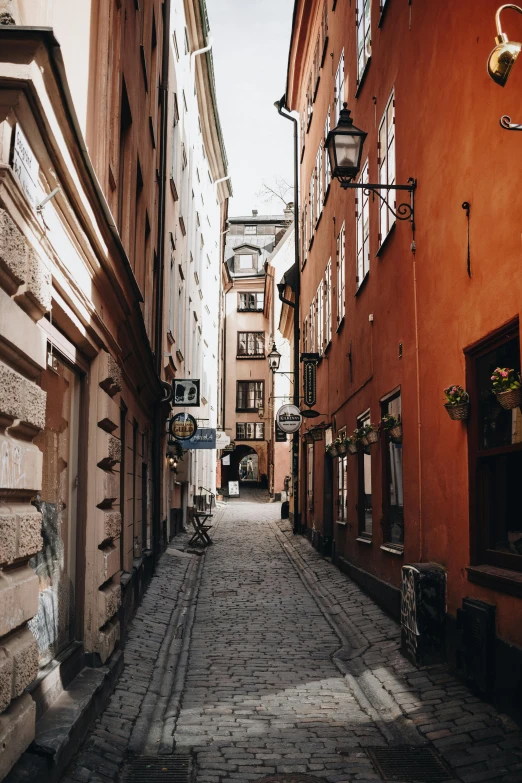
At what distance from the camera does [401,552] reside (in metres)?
9.76

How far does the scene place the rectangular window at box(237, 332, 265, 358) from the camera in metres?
52.3

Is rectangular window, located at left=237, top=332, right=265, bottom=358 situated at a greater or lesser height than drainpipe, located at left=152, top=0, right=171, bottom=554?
greater

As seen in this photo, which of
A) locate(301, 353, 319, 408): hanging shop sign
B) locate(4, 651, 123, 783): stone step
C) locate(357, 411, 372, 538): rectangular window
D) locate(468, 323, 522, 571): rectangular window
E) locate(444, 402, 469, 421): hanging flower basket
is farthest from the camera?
locate(301, 353, 319, 408): hanging shop sign

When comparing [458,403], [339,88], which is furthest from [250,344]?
[458,403]

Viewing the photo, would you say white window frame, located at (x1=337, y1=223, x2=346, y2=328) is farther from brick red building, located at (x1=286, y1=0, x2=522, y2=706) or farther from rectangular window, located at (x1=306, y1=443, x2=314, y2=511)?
rectangular window, located at (x1=306, y1=443, x2=314, y2=511)

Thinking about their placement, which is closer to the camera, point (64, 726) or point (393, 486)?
point (64, 726)

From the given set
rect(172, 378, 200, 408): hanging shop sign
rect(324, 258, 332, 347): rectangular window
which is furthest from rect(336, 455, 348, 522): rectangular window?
rect(172, 378, 200, 408): hanging shop sign

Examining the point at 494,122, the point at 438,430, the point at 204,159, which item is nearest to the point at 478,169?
the point at 494,122

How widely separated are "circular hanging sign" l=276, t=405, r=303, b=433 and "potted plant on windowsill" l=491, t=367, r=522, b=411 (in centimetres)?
1666

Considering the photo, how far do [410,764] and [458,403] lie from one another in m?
2.78

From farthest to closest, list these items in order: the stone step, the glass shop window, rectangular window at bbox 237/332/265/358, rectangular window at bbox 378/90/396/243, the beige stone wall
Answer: rectangular window at bbox 237/332/265/358, rectangular window at bbox 378/90/396/243, the glass shop window, the stone step, the beige stone wall

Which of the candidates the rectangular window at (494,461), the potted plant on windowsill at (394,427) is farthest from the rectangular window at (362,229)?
the rectangular window at (494,461)

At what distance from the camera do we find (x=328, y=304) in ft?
59.4

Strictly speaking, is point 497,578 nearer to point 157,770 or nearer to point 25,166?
point 157,770
